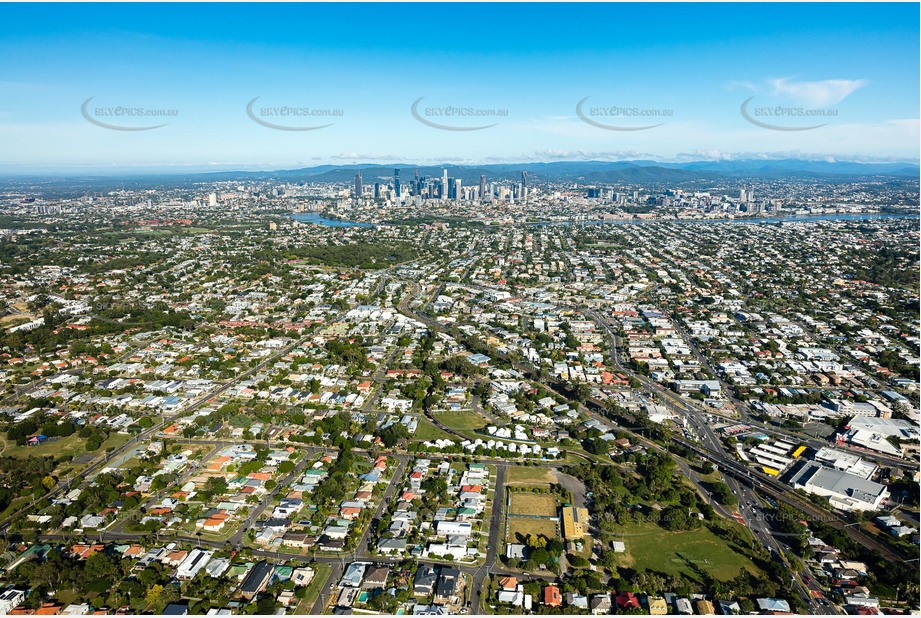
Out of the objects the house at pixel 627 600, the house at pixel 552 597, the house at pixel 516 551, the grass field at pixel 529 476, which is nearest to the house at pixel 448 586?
the house at pixel 516 551

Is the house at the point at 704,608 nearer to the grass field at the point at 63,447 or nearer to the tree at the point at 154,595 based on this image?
the tree at the point at 154,595

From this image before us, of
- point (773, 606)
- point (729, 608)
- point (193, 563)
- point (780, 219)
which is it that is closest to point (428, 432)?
point (193, 563)

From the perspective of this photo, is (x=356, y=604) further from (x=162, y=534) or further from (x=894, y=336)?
(x=894, y=336)

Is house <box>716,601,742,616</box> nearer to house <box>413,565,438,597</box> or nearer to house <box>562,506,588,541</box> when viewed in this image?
house <box>562,506,588,541</box>

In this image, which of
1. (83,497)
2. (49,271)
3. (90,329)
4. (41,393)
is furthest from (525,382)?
(49,271)

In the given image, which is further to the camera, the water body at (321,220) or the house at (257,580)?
the water body at (321,220)
